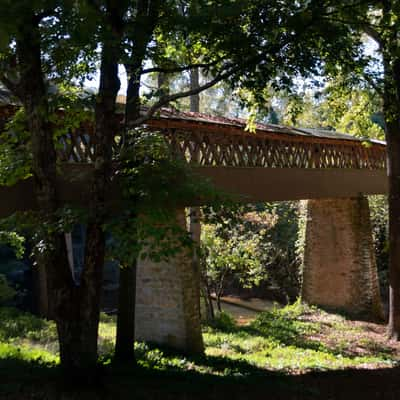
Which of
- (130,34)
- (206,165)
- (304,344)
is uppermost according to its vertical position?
(130,34)

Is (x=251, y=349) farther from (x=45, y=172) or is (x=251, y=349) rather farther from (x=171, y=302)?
(x=45, y=172)

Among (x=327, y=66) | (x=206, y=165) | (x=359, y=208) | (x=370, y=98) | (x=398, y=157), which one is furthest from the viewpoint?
(x=359, y=208)

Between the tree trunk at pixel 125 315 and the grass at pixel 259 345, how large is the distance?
32 centimetres

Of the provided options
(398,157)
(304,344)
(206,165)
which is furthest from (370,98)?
(304,344)

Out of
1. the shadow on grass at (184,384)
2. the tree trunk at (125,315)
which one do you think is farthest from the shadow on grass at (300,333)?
the tree trunk at (125,315)

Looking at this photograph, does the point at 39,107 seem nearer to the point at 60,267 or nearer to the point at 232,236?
the point at 60,267

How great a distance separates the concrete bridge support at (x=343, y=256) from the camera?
14.8 m

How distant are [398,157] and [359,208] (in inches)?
151

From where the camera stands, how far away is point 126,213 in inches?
218

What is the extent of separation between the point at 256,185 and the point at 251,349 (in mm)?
3494

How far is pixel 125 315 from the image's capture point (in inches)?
308

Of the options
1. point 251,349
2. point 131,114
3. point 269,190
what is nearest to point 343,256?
point 269,190

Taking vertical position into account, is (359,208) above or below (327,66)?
below

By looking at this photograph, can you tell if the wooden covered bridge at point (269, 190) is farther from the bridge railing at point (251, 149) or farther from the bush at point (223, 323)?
the bush at point (223, 323)
